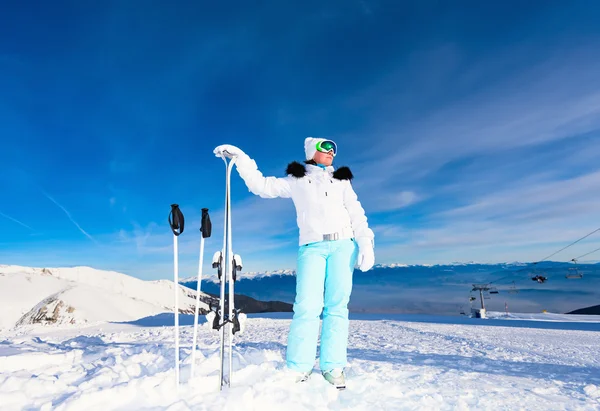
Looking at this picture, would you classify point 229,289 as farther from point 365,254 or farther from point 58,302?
point 58,302

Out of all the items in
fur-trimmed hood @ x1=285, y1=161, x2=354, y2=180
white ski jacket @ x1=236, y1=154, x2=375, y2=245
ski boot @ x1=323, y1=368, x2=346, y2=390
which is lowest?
ski boot @ x1=323, y1=368, x2=346, y2=390

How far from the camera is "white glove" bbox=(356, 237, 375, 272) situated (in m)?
3.92

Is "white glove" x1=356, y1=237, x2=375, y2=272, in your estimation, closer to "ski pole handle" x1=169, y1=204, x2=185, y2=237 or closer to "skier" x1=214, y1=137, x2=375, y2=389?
"skier" x1=214, y1=137, x2=375, y2=389

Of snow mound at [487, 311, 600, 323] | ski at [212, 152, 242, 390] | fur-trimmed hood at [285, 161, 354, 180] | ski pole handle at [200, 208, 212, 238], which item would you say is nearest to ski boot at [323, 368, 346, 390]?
ski at [212, 152, 242, 390]

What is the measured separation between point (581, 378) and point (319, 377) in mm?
2873

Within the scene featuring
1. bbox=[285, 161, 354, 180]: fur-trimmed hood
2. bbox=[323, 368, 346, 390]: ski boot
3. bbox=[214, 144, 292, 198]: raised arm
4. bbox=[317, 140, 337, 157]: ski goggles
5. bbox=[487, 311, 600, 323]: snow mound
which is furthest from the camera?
bbox=[487, 311, 600, 323]: snow mound

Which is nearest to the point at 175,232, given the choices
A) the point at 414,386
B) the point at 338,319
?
the point at 338,319

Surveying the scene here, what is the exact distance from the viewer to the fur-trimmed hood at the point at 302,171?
13.4 ft

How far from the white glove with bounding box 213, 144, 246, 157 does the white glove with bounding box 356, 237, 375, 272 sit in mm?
1582

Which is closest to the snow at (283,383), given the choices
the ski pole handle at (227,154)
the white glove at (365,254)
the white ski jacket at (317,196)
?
the white glove at (365,254)

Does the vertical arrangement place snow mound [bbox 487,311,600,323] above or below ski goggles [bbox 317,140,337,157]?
below

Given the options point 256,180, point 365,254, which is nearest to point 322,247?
point 365,254

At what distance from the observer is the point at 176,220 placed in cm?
294

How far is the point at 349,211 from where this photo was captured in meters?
4.20
